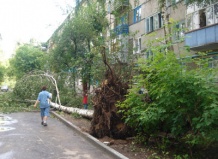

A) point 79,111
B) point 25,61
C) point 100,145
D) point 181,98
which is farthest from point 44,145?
point 25,61

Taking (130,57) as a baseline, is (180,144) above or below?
below

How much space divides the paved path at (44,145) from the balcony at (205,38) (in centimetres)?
968

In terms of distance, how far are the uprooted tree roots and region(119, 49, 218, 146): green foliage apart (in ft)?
4.88

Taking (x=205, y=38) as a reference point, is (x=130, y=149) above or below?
below

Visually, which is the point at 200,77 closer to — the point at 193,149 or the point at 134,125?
the point at 193,149

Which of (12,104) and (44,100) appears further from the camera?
(12,104)

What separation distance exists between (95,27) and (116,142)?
17272 millimetres

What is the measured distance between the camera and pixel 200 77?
5742mm

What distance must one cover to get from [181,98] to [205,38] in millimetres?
11643

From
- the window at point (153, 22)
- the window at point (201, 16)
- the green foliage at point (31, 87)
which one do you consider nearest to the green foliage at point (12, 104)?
the green foliage at point (31, 87)

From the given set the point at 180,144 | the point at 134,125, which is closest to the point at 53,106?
the point at 134,125

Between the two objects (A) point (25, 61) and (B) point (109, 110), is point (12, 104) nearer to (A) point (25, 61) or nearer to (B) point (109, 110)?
(B) point (109, 110)

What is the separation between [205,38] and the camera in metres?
16.5

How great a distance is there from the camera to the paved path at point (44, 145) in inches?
268
